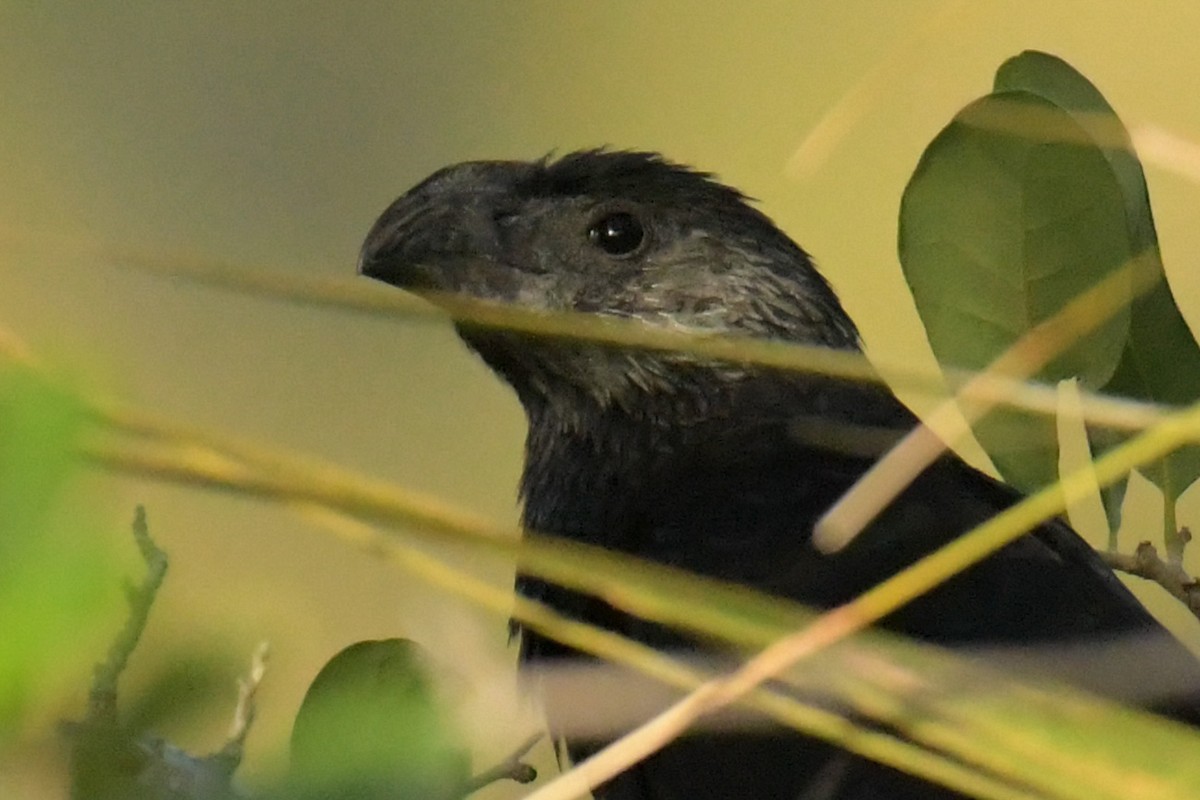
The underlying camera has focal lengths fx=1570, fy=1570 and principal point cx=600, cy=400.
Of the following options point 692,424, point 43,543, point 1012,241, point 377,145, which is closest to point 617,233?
point 692,424

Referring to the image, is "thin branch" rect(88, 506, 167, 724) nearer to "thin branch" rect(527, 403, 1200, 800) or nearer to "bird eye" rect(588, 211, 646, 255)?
"thin branch" rect(527, 403, 1200, 800)

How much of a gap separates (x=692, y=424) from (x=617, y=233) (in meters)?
0.18

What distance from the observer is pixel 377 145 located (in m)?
2.12

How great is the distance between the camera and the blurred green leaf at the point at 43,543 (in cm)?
33

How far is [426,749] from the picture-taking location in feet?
1.61

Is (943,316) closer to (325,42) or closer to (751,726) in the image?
(751,726)

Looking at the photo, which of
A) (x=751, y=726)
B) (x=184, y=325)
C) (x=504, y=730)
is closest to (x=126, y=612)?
(x=751, y=726)

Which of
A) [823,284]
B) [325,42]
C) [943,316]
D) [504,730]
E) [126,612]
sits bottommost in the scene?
[504,730]

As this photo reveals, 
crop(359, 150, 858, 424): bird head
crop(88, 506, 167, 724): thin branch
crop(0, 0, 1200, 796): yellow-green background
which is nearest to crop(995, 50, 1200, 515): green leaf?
crop(359, 150, 858, 424): bird head

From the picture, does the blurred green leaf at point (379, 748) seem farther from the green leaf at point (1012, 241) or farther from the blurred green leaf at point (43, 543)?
the green leaf at point (1012, 241)

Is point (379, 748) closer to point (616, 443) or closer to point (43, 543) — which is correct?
point (43, 543)

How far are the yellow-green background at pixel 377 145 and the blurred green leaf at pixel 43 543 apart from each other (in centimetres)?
156

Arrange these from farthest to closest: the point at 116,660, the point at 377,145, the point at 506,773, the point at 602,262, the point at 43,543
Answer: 1. the point at 377,145
2. the point at 602,262
3. the point at 506,773
4. the point at 116,660
5. the point at 43,543

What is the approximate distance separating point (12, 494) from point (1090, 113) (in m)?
0.70
